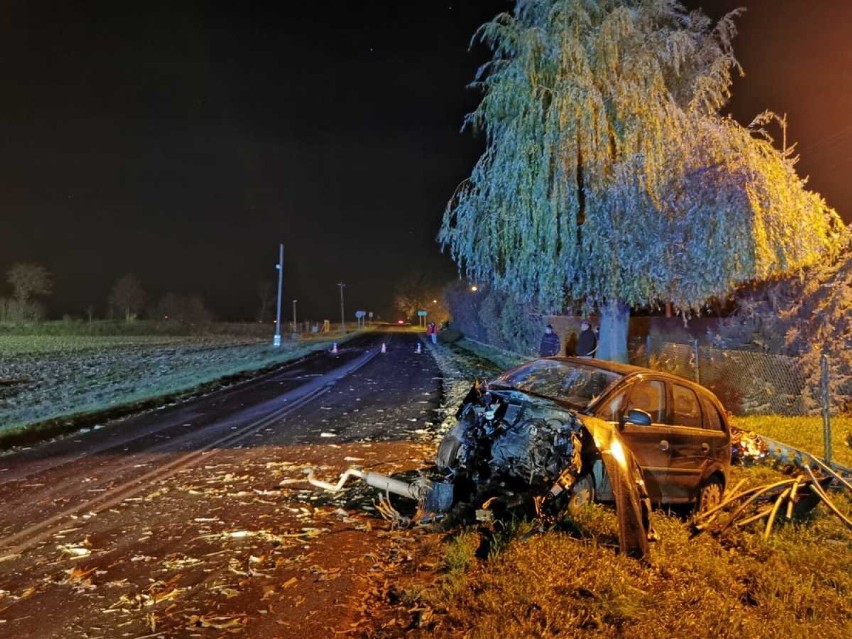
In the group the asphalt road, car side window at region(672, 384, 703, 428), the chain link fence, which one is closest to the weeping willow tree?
the chain link fence

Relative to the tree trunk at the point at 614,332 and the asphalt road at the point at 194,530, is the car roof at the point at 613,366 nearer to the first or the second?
the asphalt road at the point at 194,530

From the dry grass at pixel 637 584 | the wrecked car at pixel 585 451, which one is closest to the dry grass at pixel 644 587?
the dry grass at pixel 637 584

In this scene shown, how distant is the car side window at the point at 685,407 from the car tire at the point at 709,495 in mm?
643

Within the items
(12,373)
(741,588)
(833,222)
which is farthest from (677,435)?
(12,373)

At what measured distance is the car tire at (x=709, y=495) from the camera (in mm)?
6004

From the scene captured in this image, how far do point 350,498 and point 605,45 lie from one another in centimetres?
1022

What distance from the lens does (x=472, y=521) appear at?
5.39 meters

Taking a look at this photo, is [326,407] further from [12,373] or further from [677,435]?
[12,373]

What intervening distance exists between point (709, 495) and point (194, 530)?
524 cm

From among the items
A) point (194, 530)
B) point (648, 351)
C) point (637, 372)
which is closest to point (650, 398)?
point (637, 372)

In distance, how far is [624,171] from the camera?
11.0 metres

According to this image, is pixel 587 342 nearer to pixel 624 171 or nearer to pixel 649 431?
pixel 624 171

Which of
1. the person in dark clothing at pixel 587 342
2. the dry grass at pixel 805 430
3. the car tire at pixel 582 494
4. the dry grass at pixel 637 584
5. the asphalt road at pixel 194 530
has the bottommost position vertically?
the asphalt road at pixel 194 530

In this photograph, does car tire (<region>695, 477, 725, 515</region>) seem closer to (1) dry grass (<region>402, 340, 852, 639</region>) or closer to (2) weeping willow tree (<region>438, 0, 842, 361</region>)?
(1) dry grass (<region>402, 340, 852, 639</region>)
